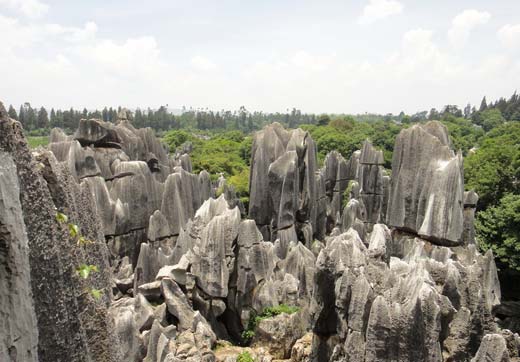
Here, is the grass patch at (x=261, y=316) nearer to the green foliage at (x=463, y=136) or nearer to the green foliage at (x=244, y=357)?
the green foliage at (x=244, y=357)

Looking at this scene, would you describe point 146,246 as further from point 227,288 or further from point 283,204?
point 283,204

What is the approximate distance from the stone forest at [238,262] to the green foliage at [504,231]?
9.19 feet

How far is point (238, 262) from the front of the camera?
47.0ft

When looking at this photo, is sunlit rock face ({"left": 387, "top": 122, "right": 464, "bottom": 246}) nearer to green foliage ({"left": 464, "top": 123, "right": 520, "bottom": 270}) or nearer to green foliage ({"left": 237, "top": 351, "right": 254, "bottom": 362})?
green foliage ({"left": 237, "top": 351, "right": 254, "bottom": 362})

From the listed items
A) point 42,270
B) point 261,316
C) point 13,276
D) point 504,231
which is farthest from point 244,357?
point 504,231

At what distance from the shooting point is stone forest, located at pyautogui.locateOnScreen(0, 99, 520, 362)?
3.10 metres

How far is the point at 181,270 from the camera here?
13.5 meters

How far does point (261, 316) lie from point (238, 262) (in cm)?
195

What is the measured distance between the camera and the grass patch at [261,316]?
13.6 meters

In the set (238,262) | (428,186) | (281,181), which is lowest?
(238,262)

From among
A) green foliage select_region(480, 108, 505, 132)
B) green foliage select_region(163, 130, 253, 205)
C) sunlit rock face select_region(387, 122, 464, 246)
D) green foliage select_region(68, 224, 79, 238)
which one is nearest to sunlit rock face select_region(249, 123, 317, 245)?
sunlit rock face select_region(387, 122, 464, 246)

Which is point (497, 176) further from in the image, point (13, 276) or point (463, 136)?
point (463, 136)

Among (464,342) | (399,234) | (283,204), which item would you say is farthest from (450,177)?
(283,204)

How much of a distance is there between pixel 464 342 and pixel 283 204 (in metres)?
11.4
